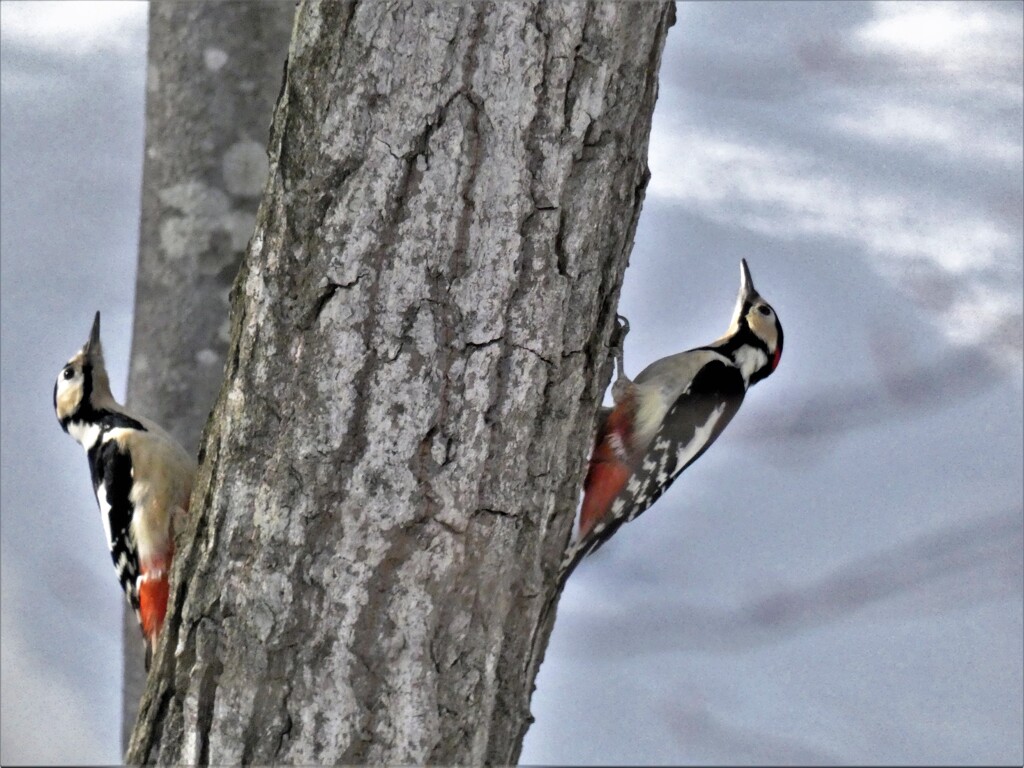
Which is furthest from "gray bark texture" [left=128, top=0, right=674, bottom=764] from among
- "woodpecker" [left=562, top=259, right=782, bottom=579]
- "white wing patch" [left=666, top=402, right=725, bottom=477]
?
"white wing patch" [left=666, top=402, right=725, bottom=477]

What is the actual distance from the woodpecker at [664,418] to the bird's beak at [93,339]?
1111 millimetres

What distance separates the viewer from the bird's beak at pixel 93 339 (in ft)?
7.54

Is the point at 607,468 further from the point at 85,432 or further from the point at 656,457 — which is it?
the point at 85,432

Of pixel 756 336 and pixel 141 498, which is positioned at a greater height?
pixel 756 336

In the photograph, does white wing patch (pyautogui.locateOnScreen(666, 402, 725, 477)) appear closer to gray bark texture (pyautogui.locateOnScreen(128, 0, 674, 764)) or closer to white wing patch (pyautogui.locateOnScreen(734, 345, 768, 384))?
white wing patch (pyautogui.locateOnScreen(734, 345, 768, 384))

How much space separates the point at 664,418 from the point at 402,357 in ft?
3.47

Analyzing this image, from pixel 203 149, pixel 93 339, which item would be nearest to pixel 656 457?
pixel 203 149

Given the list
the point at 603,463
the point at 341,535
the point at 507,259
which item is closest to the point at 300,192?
the point at 507,259

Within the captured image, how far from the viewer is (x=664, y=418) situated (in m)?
2.14

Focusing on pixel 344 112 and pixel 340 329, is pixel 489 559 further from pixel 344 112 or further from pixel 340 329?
pixel 344 112

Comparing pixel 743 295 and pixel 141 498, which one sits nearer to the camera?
pixel 141 498

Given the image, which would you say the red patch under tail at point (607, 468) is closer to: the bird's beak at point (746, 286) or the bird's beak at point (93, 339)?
the bird's beak at point (746, 286)

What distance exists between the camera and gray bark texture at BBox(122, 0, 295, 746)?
221 cm

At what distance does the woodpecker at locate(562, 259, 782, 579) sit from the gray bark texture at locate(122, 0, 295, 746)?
0.87 metres
